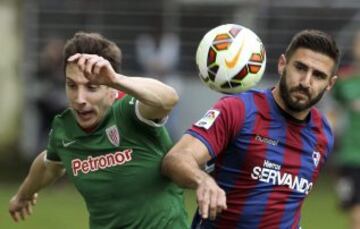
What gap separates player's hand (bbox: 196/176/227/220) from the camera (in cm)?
588

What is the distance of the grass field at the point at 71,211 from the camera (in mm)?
14094

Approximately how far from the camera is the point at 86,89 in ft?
22.6

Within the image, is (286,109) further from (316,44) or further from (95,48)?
(95,48)

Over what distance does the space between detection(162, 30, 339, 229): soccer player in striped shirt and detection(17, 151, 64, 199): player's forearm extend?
115cm

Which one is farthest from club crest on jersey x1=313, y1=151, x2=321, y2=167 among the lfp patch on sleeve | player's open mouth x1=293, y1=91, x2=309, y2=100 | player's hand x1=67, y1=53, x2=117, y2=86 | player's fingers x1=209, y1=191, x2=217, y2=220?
player's hand x1=67, y1=53, x2=117, y2=86

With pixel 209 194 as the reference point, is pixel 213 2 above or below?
below

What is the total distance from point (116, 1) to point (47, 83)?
191cm

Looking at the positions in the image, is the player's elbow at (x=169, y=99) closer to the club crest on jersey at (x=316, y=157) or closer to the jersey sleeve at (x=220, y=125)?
the jersey sleeve at (x=220, y=125)

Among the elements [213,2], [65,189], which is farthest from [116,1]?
[65,189]

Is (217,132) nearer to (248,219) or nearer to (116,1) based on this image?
(248,219)

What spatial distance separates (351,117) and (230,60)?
557 centimetres

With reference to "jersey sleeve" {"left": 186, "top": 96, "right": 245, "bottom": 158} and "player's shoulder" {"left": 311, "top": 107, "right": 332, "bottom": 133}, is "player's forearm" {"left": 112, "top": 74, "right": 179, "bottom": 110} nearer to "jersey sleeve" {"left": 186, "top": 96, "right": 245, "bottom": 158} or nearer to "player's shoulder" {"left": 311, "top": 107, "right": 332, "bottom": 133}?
"jersey sleeve" {"left": 186, "top": 96, "right": 245, "bottom": 158}

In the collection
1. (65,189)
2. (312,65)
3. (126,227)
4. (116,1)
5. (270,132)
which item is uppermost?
(312,65)

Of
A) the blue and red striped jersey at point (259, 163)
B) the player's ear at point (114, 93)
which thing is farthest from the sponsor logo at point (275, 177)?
the player's ear at point (114, 93)
